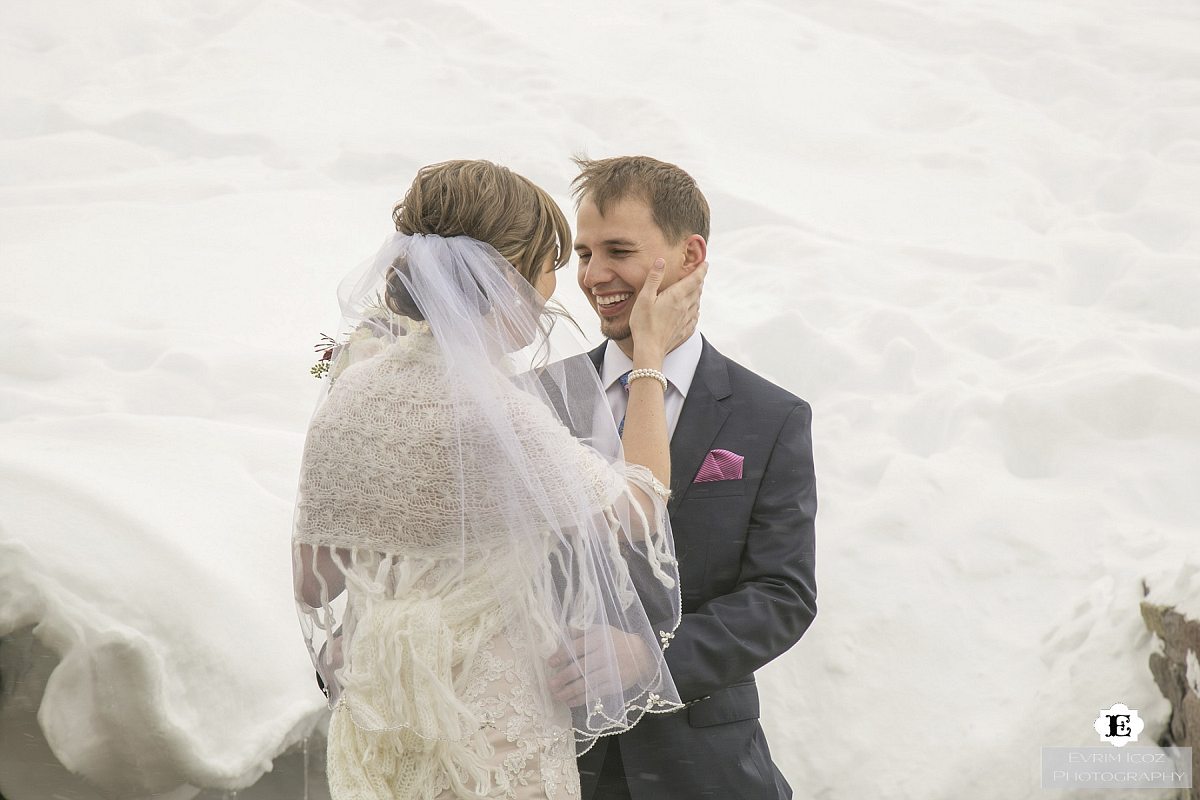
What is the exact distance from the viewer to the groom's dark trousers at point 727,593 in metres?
1.99

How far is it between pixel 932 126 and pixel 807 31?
1.76 meters

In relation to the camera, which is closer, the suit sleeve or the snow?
the suit sleeve

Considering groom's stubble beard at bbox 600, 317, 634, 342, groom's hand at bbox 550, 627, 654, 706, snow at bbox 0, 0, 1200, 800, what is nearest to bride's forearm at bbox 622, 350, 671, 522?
groom's hand at bbox 550, 627, 654, 706

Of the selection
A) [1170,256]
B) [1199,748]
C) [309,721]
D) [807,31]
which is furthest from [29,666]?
[807,31]

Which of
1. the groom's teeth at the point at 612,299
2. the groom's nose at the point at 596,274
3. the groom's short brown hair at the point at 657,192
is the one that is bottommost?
the groom's teeth at the point at 612,299

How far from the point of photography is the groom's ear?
7.61 feet

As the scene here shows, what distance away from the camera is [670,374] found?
228cm

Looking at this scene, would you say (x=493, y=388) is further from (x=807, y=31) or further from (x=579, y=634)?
(x=807, y=31)

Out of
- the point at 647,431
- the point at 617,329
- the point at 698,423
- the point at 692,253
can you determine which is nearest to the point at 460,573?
the point at 647,431

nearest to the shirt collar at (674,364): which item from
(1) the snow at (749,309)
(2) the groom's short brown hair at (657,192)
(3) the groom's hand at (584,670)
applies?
(2) the groom's short brown hair at (657,192)

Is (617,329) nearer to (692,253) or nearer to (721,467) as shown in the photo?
(692,253)

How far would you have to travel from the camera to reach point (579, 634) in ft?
5.69

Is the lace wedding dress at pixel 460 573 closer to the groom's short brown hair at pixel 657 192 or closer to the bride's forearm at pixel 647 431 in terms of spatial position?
the bride's forearm at pixel 647 431

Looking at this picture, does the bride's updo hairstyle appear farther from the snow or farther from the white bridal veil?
the snow
